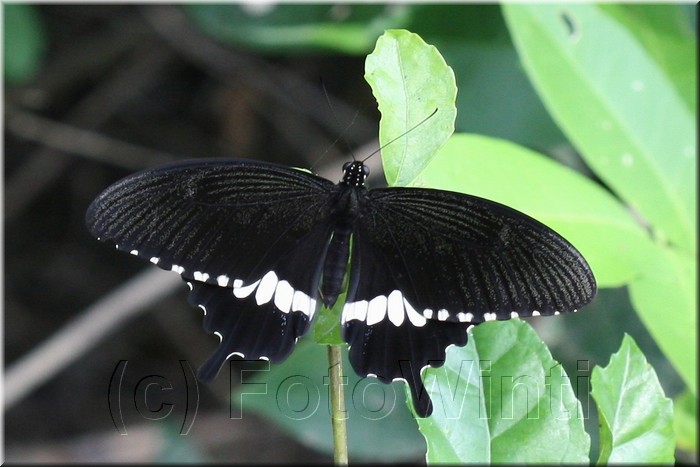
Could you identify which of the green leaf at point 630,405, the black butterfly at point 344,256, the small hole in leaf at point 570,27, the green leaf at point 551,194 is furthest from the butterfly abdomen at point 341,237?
the small hole in leaf at point 570,27


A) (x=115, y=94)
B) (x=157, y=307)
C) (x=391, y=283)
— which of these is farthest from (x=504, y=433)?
(x=115, y=94)

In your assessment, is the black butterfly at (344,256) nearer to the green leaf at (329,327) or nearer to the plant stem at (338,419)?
the green leaf at (329,327)

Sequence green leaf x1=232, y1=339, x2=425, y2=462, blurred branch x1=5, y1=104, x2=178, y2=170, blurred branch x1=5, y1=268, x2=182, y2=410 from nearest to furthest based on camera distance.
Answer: green leaf x1=232, y1=339, x2=425, y2=462, blurred branch x1=5, y1=268, x2=182, y2=410, blurred branch x1=5, y1=104, x2=178, y2=170

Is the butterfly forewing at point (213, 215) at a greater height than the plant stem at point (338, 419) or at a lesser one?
greater

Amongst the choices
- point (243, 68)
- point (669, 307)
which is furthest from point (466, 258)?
point (243, 68)

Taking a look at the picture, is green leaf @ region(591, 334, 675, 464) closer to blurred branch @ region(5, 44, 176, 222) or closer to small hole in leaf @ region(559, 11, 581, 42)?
small hole in leaf @ region(559, 11, 581, 42)

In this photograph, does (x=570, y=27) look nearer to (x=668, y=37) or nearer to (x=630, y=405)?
(x=668, y=37)

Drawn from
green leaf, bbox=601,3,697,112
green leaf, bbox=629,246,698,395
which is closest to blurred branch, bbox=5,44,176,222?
green leaf, bbox=601,3,697,112
